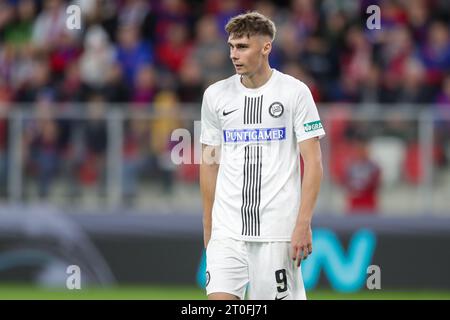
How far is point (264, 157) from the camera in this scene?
8.53 metres

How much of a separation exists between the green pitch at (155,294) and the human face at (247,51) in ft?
21.3

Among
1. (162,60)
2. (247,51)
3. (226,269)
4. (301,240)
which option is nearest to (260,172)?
(301,240)

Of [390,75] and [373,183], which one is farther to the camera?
[390,75]

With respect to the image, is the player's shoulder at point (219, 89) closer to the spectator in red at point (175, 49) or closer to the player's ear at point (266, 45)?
the player's ear at point (266, 45)

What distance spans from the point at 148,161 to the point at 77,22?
5.95 ft

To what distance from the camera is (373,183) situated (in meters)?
15.6

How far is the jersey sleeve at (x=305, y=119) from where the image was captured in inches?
332

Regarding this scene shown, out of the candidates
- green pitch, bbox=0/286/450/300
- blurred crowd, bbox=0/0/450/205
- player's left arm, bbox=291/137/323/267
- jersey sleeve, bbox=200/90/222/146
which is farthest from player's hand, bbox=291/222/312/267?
blurred crowd, bbox=0/0/450/205

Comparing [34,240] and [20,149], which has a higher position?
[20,149]

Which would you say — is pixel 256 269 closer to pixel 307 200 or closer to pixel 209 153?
pixel 307 200

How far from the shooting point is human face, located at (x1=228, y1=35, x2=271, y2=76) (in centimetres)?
848

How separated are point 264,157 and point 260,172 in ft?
0.33
